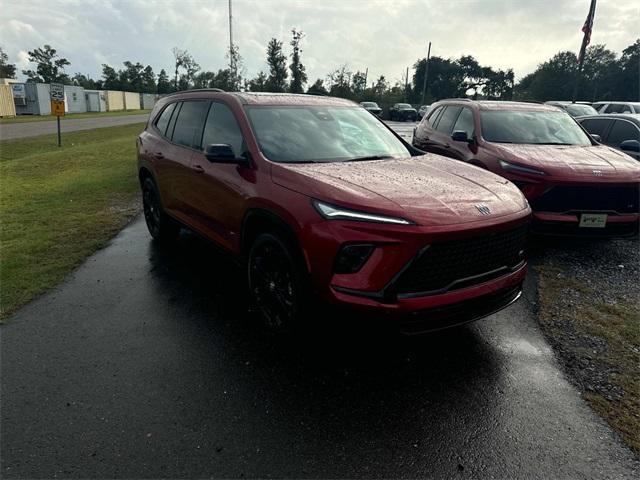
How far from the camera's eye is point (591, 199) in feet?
17.1

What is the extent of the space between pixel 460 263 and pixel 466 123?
195 inches

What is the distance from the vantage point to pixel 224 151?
3592 millimetres

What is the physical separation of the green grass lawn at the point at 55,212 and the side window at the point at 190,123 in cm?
188

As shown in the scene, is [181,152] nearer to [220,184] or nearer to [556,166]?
[220,184]

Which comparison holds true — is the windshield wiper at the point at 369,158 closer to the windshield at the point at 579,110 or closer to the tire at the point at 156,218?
the tire at the point at 156,218

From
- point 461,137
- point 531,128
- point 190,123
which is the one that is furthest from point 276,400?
point 531,128

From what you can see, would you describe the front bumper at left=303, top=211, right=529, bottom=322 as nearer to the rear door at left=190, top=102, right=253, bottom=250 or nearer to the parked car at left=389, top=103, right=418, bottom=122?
the rear door at left=190, top=102, right=253, bottom=250

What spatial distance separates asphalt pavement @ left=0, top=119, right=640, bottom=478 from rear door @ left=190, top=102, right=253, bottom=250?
76 cm

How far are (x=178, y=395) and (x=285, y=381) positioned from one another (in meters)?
0.69

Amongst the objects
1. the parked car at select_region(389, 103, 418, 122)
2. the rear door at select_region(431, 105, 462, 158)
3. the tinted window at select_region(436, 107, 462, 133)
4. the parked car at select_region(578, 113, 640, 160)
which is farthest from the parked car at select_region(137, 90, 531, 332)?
the parked car at select_region(389, 103, 418, 122)

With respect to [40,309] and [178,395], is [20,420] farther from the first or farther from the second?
[40,309]

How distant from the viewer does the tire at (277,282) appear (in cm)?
305

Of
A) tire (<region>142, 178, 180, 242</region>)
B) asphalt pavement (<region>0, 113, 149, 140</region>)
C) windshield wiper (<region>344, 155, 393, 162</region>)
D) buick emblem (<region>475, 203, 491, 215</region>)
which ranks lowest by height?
asphalt pavement (<region>0, 113, 149, 140</region>)

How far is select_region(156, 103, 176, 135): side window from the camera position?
5484mm
